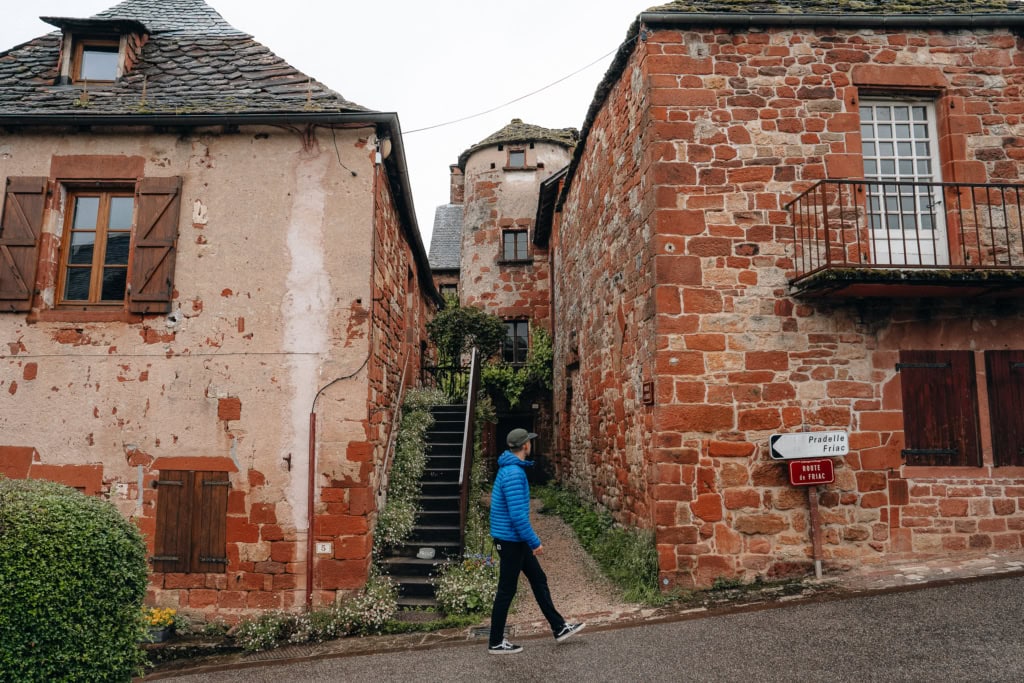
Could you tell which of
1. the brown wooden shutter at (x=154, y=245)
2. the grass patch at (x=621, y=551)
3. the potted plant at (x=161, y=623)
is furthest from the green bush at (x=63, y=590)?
the grass patch at (x=621, y=551)

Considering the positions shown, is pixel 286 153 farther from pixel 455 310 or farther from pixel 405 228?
pixel 455 310

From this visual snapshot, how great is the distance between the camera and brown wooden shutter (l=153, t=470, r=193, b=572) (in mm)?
6215

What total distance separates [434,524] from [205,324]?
338cm

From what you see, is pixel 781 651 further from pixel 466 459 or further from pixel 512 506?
pixel 466 459

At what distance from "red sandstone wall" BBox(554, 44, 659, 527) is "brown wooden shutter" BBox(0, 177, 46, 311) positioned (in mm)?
6388

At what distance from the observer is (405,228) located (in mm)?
9477

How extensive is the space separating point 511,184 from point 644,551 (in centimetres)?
1292

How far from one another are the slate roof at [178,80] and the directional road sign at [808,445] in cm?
550

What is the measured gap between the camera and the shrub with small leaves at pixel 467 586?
20.0ft

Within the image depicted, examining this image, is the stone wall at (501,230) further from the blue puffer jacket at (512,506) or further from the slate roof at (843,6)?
the blue puffer jacket at (512,506)

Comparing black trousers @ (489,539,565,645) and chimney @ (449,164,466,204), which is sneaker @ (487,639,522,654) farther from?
chimney @ (449,164,466,204)

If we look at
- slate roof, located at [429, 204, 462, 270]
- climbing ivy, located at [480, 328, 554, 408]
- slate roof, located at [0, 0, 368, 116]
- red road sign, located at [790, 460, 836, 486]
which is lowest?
red road sign, located at [790, 460, 836, 486]

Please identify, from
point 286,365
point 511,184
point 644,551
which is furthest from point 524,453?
point 511,184

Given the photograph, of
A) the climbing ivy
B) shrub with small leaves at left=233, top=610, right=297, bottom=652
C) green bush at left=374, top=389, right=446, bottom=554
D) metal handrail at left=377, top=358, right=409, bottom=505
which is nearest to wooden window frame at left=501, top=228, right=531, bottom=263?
the climbing ivy
